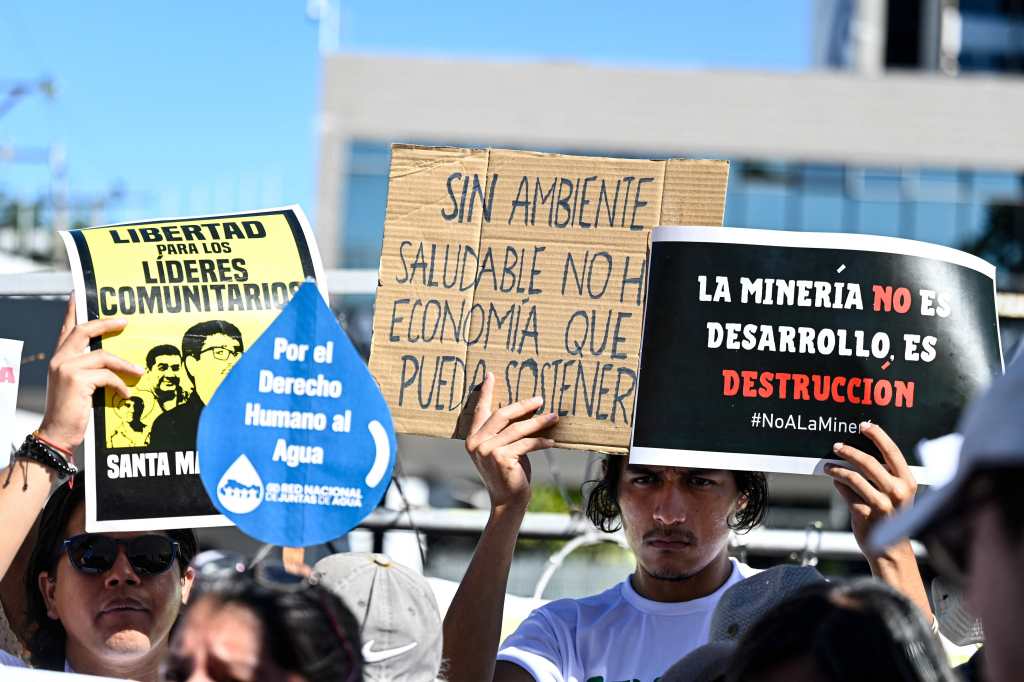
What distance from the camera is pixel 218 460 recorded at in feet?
7.81

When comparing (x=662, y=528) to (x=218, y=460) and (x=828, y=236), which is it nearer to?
(x=828, y=236)

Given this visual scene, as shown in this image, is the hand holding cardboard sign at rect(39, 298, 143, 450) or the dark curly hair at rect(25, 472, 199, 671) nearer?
the hand holding cardboard sign at rect(39, 298, 143, 450)

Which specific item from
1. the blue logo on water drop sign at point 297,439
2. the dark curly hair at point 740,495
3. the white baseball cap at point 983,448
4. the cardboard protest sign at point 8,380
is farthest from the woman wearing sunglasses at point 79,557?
the white baseball cap at point 983,448

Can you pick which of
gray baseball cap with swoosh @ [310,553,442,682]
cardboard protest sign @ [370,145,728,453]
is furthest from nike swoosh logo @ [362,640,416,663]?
cardboard protest sign @ [370,145,728,453]

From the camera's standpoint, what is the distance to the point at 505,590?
2.58 m

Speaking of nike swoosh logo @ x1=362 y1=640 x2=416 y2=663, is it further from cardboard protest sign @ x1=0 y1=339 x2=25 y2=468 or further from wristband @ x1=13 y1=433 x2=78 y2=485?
cardboard protest sign @ x1=0 y1=339 x2=25 y2=468

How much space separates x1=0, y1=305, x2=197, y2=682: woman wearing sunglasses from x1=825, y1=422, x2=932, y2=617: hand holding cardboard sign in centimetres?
146

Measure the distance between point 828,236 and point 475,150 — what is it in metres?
0.77

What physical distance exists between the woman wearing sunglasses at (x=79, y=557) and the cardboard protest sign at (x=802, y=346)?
109 centimetres

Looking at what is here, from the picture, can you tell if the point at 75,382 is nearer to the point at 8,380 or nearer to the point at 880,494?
the point at 8,380

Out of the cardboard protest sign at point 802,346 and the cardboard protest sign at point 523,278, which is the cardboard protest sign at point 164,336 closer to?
the cardboard protest sign at point 523,278

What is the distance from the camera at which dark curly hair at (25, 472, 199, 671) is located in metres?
2.93

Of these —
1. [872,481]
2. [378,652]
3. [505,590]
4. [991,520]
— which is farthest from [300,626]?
[872,481]

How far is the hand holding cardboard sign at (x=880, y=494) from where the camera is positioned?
2.43 m
